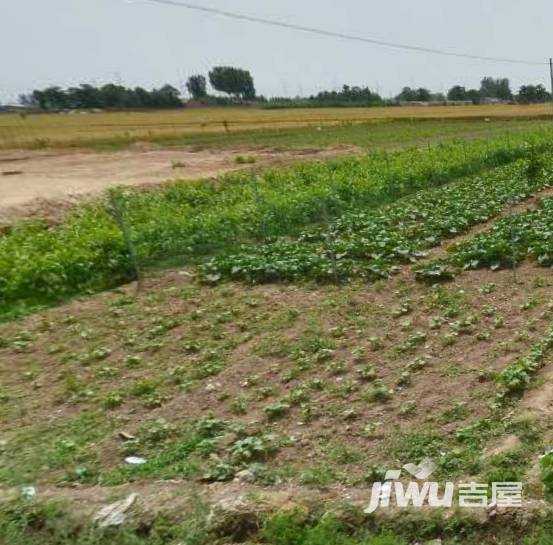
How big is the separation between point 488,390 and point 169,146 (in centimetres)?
2979

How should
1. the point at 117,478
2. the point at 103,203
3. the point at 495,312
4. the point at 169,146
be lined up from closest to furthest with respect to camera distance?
the point at 117,478, the point at 495,312, the point at 103,203, the point at 169,146

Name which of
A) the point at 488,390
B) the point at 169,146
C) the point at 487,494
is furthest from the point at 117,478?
the point at 169,146

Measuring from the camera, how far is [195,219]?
10.6 m

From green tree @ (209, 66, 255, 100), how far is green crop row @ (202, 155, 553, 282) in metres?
35.0

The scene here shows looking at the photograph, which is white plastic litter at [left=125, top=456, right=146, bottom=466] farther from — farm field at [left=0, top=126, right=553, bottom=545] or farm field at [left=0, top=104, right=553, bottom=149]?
farm field at [left=0, top=104, right=553, bottom=149]

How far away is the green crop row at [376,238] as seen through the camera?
762 centimetres

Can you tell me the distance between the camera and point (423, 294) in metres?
6.50

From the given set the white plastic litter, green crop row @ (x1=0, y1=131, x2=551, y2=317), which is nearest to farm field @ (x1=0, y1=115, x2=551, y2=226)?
green crop row @ (x1=0, y1=131, x2=551, y2=317)

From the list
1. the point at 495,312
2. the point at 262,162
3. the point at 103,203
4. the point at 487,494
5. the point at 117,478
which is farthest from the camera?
the point at 262,162

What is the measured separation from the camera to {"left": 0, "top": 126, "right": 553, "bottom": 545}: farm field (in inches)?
123

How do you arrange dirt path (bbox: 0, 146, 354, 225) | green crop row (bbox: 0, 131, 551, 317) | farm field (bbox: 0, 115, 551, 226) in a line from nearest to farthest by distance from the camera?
green crop row (bbox: 0, 131, 551, 317) < dirt path (bbox: 0, 146, 354, 225) < farm field (bbox: 0, 115, 551, 226)

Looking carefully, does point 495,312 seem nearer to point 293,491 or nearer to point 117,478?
point 293,491

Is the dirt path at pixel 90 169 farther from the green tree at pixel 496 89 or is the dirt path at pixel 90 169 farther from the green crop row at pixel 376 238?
the green tree at pixel 496 89

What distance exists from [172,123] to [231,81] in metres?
10.9
